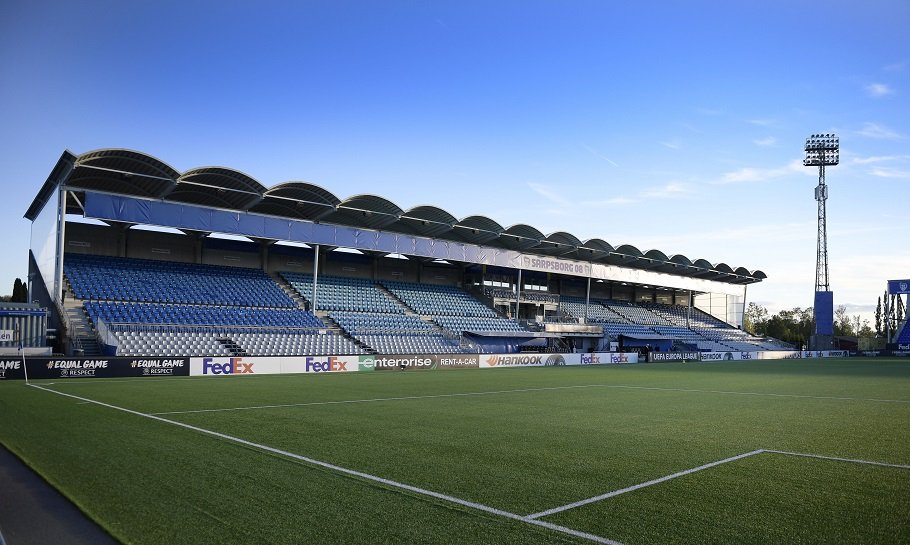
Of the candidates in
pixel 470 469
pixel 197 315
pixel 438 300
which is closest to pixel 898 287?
pixel 438 300

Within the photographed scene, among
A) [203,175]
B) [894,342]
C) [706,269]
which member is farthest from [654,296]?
[203,175]

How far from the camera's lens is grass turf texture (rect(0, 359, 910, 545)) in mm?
5531

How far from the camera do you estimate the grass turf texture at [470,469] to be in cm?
553

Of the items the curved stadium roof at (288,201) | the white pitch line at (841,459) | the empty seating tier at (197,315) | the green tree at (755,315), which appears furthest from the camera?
the green tree at (755,315)

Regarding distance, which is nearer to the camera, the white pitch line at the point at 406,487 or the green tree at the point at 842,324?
the white pitch line at the point at 406,487

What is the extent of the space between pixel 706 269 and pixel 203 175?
56865mm

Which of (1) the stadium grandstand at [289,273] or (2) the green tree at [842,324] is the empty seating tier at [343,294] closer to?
(1) the stadium grandstand at [289,273]

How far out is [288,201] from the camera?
134 ft

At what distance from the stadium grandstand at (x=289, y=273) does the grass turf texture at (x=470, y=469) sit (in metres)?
18.4

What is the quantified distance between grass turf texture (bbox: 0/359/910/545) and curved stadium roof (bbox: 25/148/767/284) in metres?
20.2

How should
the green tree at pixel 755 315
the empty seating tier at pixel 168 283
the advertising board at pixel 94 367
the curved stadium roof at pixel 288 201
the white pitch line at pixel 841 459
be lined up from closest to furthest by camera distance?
the white pitch line at pixel 841 459, the advertising board at pixel 94 367, the curved stadium roof at pixel 288 201, the empty seating tier at pixel 168 283, the green tree at pixel 755 315

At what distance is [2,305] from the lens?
27688 millimetres

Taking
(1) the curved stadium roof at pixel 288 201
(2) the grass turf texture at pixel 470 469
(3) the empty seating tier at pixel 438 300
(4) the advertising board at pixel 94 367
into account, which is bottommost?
(4) the advertising board at pixel 94 367

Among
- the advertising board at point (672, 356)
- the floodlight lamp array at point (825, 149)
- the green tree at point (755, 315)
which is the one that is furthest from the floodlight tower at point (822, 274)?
the green tree at point (755, 315)
